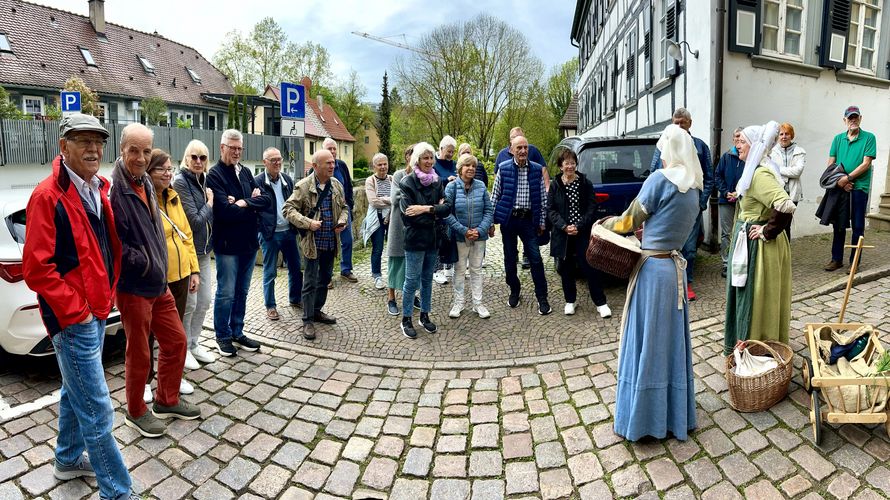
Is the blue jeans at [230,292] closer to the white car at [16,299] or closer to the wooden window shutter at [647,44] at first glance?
the white car at [16,299]

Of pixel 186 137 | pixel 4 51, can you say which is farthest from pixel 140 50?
pixel 186 137

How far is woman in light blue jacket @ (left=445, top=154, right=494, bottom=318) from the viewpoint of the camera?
602 cm

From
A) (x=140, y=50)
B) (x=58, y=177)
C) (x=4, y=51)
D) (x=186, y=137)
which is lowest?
(x=58, y=177)

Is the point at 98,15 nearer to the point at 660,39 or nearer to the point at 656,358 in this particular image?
the point at 660,39

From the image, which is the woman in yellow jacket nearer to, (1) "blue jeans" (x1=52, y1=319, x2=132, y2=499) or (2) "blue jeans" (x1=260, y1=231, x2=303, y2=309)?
(1) "blue jeans" (x1=52, y1=319, x2=132, y2=499)

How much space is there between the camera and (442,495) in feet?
10.5

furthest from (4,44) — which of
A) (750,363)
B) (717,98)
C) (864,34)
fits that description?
(750,363)

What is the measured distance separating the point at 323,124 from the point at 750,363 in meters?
55.1

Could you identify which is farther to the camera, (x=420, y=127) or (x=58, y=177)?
(x=420, y=127)

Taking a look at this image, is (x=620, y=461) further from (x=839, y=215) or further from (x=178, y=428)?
(x=839, y=215)

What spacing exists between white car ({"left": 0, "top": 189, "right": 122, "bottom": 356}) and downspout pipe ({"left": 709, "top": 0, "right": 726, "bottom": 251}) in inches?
330

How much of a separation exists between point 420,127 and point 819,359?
3639 centimetres

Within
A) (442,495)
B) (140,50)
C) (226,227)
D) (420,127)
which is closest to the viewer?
(442,495)

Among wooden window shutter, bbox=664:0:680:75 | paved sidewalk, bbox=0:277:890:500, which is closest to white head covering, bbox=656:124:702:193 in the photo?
paved sidewalk, bbox=0:277:890:500
